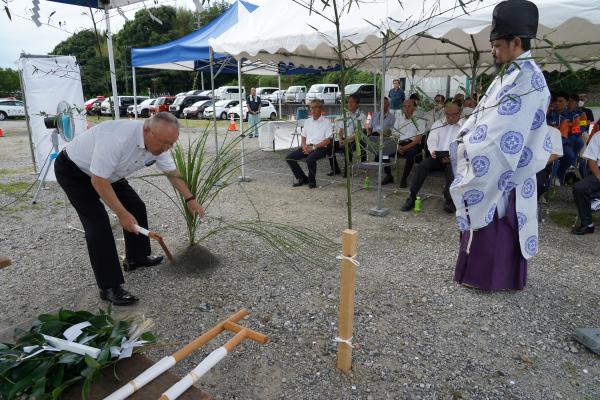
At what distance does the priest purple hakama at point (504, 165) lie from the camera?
7.40 feet

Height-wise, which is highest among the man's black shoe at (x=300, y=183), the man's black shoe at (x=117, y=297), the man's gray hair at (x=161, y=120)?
the man's gray hair at (x=161, y=120)

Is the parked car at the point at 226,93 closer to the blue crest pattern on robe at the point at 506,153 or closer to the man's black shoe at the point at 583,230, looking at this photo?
the man's black shoe at the point at 583,230

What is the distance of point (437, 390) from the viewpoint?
1904mm

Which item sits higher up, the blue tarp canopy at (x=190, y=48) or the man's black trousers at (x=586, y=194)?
the blue tarp canopy at (x=190, y=48)

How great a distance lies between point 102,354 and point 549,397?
191cm

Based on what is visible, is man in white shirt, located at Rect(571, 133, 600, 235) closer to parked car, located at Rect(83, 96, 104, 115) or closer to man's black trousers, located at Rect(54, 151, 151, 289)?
Result: man's black trousers, located at Rect(54, 151, 151, 289)

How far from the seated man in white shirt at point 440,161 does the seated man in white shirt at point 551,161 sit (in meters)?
0.91

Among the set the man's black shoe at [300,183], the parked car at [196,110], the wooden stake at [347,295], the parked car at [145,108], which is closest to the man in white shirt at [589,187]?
the wooden stake at [347,295]

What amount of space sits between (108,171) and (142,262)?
1.11 meters

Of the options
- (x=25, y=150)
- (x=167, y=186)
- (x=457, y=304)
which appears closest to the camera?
(x=457, y=304)

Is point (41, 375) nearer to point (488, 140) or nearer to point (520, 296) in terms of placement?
point (488, 140)

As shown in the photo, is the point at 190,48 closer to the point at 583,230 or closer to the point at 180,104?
the point at 583,230

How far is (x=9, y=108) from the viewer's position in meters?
19.8

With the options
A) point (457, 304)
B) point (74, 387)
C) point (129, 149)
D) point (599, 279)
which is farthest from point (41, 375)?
point (599, 279)
